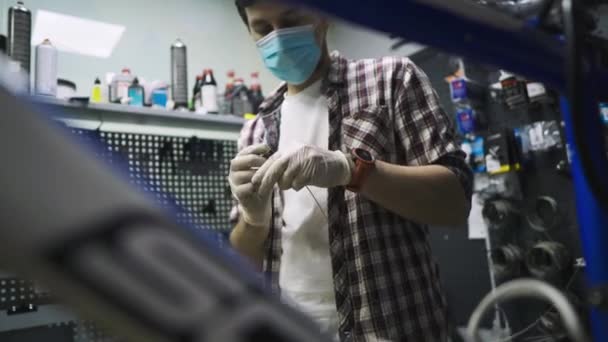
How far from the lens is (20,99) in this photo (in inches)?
5.6

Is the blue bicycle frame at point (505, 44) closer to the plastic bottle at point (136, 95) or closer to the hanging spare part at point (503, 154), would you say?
the hanging spare part at point (503, 154)

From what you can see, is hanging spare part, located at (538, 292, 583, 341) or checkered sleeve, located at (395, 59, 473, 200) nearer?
checkered sleeve, located at (395, 59, 473, 200)

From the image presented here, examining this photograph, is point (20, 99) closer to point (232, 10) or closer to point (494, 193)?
point (494, 193)

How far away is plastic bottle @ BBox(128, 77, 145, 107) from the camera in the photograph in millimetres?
1772

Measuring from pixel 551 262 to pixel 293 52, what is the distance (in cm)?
140

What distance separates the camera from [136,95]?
1788 mm

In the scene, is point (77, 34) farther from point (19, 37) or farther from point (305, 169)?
point (305, 169)

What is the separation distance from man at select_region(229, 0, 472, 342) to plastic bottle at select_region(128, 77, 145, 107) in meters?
1.01

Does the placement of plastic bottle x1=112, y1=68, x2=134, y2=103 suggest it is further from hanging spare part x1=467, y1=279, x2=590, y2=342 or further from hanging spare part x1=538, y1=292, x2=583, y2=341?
hanging spare part x1=538, y1=292, x2=583, y2=341

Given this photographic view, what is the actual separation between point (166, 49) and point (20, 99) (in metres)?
2.28

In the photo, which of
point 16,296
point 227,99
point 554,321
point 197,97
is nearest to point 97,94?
point 197,97

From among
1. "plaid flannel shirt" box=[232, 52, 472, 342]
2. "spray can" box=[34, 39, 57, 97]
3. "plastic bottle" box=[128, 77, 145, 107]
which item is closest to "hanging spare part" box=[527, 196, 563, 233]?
"plaid flannel shirt" box=[232, 52, 472, 342]

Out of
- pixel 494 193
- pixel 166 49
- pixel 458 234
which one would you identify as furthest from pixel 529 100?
pixel 166 49

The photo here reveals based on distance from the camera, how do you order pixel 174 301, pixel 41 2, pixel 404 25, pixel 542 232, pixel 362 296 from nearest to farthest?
pixel 174 301, pixel 404 25, pixel 362 296, pixel 542 232, pixel 41 2
